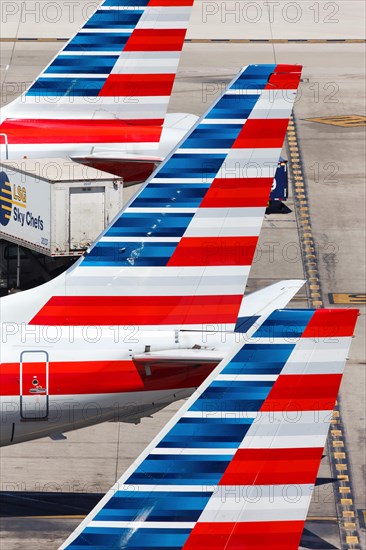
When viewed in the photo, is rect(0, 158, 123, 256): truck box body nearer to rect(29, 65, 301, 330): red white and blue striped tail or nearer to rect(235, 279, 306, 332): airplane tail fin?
rect(235, 279, 306, 332): airplane tail fin

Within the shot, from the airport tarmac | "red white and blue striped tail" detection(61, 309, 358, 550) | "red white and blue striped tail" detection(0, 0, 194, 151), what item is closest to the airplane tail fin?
the airport tarmac

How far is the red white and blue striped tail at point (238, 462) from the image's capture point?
14.2 m

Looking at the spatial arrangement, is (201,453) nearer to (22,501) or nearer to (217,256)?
(217,256)

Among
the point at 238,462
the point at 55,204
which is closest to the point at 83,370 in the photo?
the point at 238,462

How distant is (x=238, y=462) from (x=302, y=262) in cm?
2489

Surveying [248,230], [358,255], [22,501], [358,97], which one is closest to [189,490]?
[248,230]

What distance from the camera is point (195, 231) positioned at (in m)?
21.8

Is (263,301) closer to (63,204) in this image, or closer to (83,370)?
(83,370)

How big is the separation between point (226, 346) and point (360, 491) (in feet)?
22.1

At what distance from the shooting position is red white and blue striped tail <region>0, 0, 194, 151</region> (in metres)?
35.8

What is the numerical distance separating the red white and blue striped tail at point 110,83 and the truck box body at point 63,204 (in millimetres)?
2277

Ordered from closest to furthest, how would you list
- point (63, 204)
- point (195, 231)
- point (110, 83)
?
point (195, 231) < point (63, 204) < point (110, 83)

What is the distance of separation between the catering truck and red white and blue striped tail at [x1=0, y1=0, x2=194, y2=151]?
1767 mm

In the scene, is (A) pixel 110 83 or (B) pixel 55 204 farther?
(A) pixel 110 83
